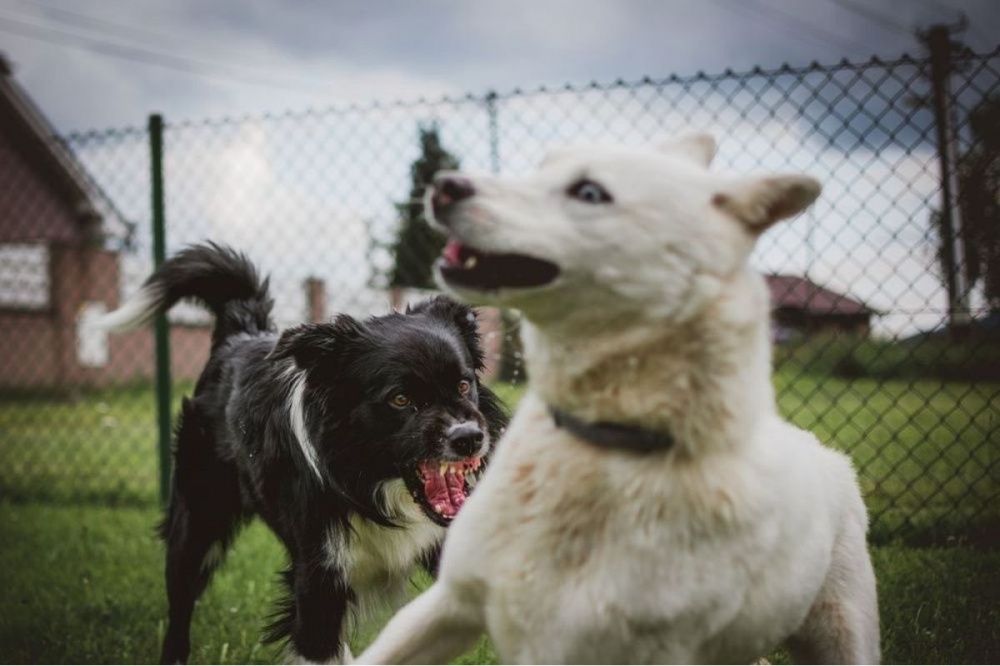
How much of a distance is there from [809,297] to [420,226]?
268 centimetres

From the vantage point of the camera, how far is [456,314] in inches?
127

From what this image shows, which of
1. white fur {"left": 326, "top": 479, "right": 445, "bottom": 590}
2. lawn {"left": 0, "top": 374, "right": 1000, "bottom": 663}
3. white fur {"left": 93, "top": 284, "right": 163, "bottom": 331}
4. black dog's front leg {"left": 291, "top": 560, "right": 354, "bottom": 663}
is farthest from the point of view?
white fur {"left": 93, "top": 284, "right": 163, "bottom": 331}

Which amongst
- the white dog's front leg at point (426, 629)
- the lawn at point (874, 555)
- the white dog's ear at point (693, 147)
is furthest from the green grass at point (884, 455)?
the white dog's front leg at point (426, 629)

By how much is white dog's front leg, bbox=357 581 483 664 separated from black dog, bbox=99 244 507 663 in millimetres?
1064

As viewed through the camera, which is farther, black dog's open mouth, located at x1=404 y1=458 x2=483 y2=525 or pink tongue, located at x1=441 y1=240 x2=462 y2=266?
black dog's open mouth, located at x1=404 y1=458 x2=483 y2=525

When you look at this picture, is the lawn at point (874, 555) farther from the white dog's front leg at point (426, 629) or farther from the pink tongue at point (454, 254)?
the pink tongue at point (454, 254)

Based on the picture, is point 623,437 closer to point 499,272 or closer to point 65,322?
point 499,272

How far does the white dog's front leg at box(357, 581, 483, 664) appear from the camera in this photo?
64.1 inches

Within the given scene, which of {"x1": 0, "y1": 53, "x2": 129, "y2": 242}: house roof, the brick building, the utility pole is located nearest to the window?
the brick building

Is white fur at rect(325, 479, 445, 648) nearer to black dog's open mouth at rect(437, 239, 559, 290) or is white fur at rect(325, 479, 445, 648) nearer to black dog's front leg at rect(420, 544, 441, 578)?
black dog's front leg at rect(420, 544, 441, 578)

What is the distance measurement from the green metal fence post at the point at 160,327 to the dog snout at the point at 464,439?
3182 millimetres

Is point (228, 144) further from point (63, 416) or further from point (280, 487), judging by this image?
point (63, 416)

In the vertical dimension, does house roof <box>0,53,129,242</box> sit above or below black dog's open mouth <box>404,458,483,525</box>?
above

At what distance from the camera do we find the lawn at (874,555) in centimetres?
315
